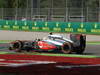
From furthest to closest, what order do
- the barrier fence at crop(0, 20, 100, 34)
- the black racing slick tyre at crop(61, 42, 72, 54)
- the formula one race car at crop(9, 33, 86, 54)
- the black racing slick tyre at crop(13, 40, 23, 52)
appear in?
the barrier fence at crop(0, 20, 100, 34)
the black racing slick tyre at crop(13, 40, 23, 52)
the formula one race car at crop(9, 33, 86, 54)
the black racing slick tyre at crop(61, 42, 72, 54)

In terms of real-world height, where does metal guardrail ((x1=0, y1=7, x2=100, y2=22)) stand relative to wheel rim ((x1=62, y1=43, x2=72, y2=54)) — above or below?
above

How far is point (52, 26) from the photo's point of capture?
2797 centimetres

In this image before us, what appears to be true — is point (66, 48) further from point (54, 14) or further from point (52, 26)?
point (54, 14)

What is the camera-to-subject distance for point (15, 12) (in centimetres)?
3194

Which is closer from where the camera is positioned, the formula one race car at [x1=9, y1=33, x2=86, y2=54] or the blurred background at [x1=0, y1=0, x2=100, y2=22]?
the formula one race car at [x1=9, y1=33, x2=86, y2=54]

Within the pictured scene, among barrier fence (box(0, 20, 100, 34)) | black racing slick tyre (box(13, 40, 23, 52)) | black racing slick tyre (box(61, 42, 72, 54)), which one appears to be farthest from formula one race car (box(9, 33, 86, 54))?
barrier fence (box(0, 20, 100, 34))

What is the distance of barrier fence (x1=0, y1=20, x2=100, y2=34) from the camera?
26.3m

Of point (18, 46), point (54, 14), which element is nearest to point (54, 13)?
point (54, 14)

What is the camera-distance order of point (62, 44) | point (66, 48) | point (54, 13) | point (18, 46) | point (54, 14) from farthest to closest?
point (54, 13) < point (54, 14) < point (18, 46) < point (66, 48) < point (62, 44)

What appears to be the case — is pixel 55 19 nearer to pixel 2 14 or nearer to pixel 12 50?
pixel 2 14

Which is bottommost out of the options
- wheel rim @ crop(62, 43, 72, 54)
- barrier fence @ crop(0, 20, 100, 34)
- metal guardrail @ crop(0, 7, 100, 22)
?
wheel rim @ crop(62, 43, 72, 54)

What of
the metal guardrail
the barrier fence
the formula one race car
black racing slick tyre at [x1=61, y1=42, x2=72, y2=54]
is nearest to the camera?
black racing slick tyre at [x1=61, y1=42, x2=72, y2=54]

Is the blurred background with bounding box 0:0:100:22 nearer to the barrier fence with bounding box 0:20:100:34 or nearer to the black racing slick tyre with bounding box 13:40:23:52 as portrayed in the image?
the barrier fence with bounding box 0:20:100:34

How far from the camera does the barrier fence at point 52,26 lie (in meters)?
26.3
